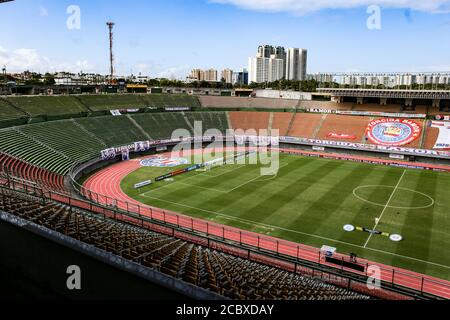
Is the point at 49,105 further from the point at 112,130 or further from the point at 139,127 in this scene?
the point at 139,127

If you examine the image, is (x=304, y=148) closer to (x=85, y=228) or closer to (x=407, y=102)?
(x=407, y=102)

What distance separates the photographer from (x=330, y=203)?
35.7 m

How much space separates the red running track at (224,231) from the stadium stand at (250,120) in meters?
26.8

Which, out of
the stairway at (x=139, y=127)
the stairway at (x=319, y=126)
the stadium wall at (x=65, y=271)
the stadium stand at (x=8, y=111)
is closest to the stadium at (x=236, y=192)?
the stadium wall at (x=65, y=271)

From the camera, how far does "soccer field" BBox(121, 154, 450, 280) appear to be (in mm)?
27047

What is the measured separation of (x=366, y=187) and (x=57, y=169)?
35016 millimetres

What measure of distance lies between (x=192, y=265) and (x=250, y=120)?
64926 mm

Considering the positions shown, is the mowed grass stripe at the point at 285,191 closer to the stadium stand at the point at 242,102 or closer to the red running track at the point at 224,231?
the red running track at the point at 224,231

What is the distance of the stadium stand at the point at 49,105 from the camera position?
183 feet

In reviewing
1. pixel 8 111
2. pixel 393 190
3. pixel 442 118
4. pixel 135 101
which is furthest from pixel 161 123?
pixel 442 118

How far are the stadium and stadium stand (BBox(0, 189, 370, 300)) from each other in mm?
95
